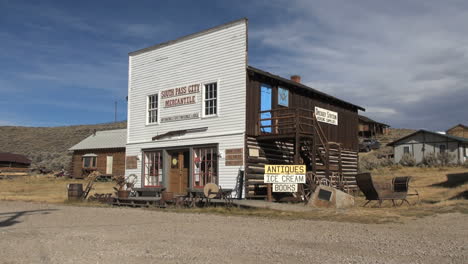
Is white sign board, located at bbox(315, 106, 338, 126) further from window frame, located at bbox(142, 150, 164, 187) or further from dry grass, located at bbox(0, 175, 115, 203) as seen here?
dry grass, located at bbox(0, 175, 115, 203)

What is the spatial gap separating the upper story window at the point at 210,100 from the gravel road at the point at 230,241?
7828 mm

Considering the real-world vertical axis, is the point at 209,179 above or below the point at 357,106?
below

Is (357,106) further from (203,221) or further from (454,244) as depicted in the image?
(454,244)

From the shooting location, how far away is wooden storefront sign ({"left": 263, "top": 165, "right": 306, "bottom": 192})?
16344 millimetres

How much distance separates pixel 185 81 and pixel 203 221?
999 cm

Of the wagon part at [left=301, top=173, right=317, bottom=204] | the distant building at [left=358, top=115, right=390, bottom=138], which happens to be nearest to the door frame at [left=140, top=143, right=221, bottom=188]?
the wagon part at [left=301, top=173, right=317, bottom=204]

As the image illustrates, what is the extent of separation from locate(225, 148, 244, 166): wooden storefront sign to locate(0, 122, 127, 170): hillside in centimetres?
3961

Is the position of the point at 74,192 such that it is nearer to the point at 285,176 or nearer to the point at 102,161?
the point at 285,176

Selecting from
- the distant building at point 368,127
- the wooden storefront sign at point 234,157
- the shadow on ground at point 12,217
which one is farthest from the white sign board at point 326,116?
the distant building at point 368,127

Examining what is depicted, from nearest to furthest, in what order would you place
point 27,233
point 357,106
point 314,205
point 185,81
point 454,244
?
point 454,244
point 27,233
point 314,205
point 185,81
point 357,106

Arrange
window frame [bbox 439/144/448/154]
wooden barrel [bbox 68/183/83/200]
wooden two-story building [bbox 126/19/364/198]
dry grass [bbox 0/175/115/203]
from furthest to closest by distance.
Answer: window frame [bbox 439/144/448/154], dry grass [bbox 0/175/115/203], wooden barrel [bbox 68/183/83/200], wooden two-story building [bbox 126/19/364/198]

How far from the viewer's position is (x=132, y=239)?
9078 millimetres

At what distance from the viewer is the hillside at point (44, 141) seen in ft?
198

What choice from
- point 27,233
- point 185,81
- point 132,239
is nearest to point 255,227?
point 132,239
